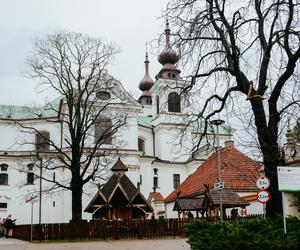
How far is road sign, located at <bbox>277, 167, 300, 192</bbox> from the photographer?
15.0 m

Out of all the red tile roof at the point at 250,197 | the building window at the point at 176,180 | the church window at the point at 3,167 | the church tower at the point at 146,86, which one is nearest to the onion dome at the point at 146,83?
the church tower at the point at 146,86

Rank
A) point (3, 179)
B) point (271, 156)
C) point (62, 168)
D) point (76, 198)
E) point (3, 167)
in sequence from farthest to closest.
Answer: point (3, 167), point (3, 179), point (62, 168), point (76, 198), point (271, 156)

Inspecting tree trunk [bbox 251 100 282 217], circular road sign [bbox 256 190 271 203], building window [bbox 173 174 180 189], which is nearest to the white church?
building window [bbox 173 174 180 189]

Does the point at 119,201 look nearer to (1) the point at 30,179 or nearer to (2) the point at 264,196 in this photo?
(2) the point at 264,196

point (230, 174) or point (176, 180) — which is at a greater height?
point (176, 180)

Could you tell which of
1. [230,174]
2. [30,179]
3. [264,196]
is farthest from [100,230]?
[30,179]

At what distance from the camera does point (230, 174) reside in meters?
32.7

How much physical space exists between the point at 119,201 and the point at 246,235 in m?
17.1

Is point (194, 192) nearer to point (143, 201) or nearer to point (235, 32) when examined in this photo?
point (143, 201)

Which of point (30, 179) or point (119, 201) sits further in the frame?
point (30, 179)

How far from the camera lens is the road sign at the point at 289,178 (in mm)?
14969

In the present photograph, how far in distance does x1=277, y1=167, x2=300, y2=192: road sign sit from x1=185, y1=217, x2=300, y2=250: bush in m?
0.99

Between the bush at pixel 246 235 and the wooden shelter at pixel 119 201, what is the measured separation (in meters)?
14.3

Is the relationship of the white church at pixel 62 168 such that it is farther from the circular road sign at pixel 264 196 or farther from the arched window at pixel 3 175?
the circular road sign at pixel 264 196
